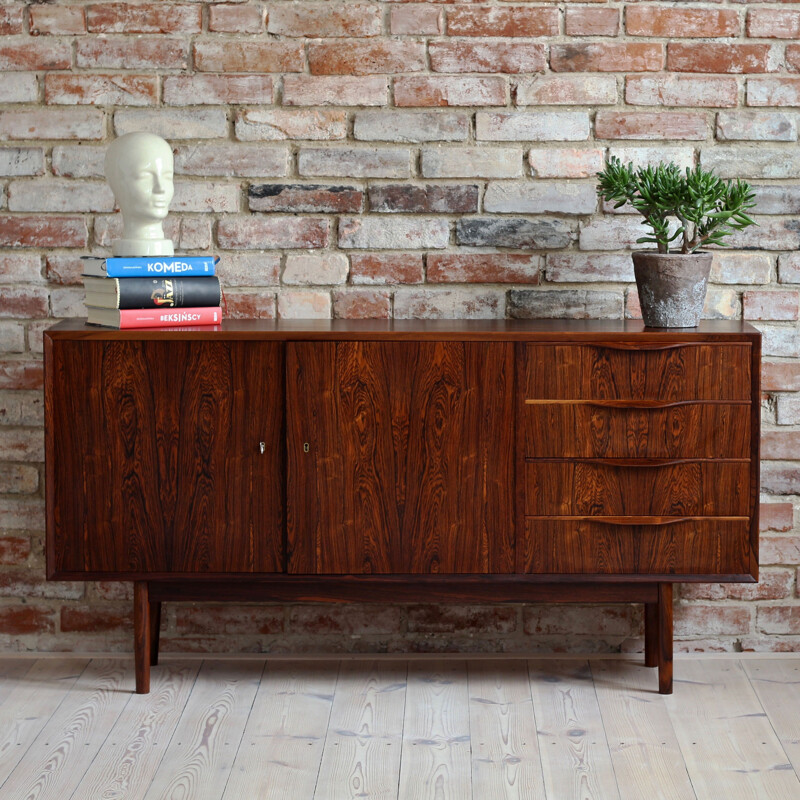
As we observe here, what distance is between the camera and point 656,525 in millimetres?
2164

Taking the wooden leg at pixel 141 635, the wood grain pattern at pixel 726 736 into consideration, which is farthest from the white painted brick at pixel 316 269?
the wood grain pattern at pixel 726 736

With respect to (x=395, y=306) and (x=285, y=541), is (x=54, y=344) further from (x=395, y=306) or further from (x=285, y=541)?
(x=395, y=306)

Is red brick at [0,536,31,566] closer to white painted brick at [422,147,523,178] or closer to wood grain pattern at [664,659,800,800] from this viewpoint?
white painted brick at [422,147,523,178]

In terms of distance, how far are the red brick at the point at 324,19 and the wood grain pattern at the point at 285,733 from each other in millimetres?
1547

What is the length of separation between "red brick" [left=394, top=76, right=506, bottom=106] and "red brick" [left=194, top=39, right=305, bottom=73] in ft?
0.84

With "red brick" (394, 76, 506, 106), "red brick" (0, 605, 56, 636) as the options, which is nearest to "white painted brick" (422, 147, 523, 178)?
"red brick" (394, 76, 506, 106)

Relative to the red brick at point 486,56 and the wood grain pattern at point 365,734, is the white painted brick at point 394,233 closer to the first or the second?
the red brick at point 486,56

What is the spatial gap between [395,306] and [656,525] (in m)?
0.83

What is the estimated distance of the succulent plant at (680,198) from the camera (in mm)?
2166

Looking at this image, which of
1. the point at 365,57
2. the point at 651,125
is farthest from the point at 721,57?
the point at 365,57

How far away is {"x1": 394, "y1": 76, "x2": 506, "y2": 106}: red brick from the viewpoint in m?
2.45

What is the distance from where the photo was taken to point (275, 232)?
98.6 inches

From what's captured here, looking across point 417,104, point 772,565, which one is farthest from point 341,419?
point 772,565

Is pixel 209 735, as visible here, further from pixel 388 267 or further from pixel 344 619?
pixel 388 267
